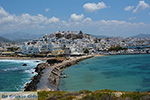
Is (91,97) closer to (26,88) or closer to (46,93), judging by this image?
(46,93)

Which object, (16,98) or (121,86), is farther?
(121,86)

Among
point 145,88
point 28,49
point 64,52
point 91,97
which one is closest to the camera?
point 91,97

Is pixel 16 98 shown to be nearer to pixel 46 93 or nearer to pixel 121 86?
pixel 46 93

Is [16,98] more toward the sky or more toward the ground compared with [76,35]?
more toward the ground

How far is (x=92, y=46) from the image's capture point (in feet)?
427

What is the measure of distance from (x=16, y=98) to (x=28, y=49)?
304 feet

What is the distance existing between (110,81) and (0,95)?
938 inches

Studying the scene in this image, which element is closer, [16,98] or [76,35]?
[16,98]

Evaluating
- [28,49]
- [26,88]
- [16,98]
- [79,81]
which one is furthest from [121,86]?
[28,49]

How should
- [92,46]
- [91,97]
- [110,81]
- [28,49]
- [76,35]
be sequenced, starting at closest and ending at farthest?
[91,97] → [110,81] → [28,49] → [92,46] → [76,35]

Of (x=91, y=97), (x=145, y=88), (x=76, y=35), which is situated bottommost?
(x=145, y=88)

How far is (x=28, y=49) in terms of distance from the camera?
108562 millimetres

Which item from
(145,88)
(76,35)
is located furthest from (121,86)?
(76,35)

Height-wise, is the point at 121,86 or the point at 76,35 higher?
the point at 76,35
